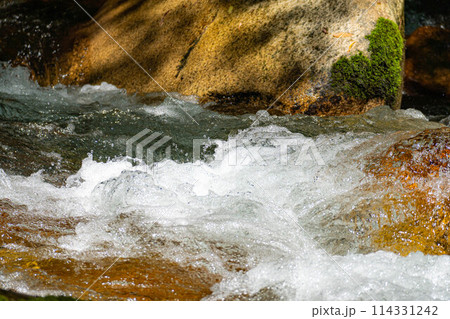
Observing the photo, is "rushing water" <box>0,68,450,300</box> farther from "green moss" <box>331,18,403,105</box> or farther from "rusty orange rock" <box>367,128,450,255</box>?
"green moss" <box>331,18,403,105</box>

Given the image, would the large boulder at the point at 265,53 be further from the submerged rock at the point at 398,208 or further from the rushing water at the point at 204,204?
the submerged rock at the point at 398,208

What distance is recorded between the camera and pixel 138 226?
2.56 meters

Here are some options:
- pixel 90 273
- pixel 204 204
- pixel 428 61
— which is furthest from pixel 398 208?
pixel 428 61

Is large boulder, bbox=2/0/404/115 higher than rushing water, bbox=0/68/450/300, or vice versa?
large boulder, bbox=2/0/404/115

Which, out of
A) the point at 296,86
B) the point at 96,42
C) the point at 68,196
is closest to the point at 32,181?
the point at 68,196

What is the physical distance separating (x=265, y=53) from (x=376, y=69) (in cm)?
113

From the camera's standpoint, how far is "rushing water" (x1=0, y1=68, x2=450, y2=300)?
2088mm

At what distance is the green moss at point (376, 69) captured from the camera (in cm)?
423

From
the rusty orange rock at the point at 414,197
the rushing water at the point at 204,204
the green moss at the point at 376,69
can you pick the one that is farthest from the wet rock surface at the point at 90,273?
the green moss at the point at 376,69

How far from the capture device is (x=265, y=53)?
460cm

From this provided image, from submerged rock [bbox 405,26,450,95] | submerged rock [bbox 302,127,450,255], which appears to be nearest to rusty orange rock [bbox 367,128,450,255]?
submerged rock [bbox 302,127,450,255]

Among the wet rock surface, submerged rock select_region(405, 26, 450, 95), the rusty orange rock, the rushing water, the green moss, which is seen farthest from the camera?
submerged rock select_region(405, 26, 450, 95)

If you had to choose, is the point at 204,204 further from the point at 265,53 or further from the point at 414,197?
the point at 265,53

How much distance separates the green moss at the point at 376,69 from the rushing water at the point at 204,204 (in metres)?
0.24
